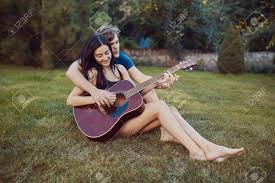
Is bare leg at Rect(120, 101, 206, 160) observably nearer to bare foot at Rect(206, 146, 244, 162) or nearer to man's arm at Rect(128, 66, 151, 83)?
bare foot at Rect(206, 146, 244, 162)

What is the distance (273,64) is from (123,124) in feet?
28.2

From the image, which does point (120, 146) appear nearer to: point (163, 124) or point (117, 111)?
point (117, 111)

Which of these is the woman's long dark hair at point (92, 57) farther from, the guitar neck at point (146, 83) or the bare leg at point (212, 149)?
the bare leg at point (212, 149)

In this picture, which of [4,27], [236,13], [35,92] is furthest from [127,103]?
[236,13]

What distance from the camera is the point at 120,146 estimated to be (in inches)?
121

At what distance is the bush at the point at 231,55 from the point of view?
9531mm

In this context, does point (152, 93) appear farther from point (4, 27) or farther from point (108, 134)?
point (4, 27)

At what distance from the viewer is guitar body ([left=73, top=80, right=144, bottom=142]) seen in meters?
3.00

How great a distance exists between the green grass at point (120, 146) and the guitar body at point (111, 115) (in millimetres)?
111

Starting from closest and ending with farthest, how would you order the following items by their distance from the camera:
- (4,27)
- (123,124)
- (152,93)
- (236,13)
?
(123,124) → (152,93) → (4,27) → (236,13)

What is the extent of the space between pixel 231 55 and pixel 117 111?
716cm

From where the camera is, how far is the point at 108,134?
10.0 feet

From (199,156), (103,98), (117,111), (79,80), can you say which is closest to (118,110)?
(117,111)

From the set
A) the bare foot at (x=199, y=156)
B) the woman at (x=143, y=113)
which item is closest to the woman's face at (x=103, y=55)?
the woman at (x=143, y=113)
